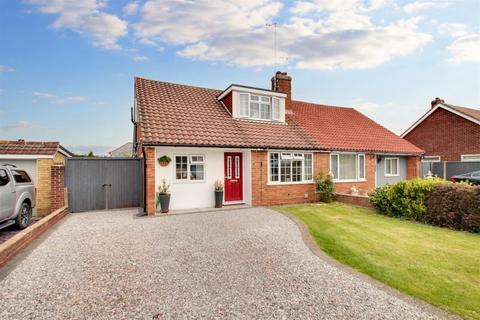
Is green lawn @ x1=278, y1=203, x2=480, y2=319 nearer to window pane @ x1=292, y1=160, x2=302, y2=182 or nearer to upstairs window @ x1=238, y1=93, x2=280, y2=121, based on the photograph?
window pane @ x1=292, y1=160, x2=302, y2=182

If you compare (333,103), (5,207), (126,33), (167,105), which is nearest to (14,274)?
(5,207)

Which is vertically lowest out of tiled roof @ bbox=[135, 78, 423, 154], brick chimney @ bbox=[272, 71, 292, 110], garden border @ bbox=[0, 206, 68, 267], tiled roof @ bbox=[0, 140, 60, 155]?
garden border @ bbox=[0, 206, 68, 267]

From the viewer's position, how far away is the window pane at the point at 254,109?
48.3 ft

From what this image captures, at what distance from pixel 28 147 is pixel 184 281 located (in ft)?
37.7

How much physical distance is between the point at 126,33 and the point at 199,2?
386 cm

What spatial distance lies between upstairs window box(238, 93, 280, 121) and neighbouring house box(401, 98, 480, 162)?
1721 cm

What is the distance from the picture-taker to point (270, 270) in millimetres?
4969

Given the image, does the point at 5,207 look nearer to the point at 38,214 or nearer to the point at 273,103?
the point at 38,214

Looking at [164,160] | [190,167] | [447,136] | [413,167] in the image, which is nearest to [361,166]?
[413,167]

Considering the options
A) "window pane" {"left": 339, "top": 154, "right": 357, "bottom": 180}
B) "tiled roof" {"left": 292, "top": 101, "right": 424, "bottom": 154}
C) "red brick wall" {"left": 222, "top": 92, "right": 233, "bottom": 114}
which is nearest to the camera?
"red brick wall" {"left": 222, "top": 92, "right": 233, "bottom": 114}

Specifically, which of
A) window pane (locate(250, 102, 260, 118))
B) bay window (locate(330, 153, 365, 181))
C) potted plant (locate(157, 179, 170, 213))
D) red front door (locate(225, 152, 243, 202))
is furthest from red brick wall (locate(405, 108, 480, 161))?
potted plant (locate(157, 179, 170, 213))

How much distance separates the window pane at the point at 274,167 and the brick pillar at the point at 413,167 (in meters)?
12.0

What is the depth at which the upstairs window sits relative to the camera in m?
14.4

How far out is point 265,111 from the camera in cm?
1505
